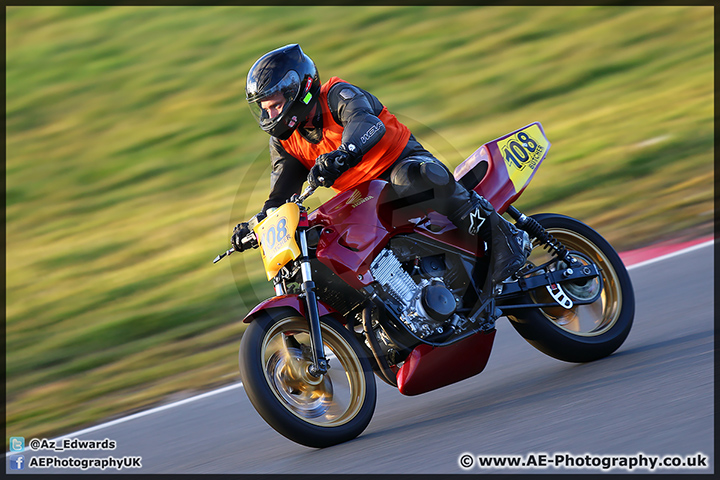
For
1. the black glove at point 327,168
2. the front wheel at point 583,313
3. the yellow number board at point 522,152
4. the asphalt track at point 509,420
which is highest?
the yellow number board at point 522,152

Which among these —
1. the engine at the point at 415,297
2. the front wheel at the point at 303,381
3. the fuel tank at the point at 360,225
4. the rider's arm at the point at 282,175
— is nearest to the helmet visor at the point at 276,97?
the rider's arm at the point at 282,175

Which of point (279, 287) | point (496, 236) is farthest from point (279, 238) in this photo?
point (496, 236)

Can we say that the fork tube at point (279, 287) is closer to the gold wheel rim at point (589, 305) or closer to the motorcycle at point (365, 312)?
the motorcycle at point (365, 312)

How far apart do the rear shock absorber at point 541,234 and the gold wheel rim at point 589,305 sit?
0.09 metres

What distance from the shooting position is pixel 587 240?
5.53 m

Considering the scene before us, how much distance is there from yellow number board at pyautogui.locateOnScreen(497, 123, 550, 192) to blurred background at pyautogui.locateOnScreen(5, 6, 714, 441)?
53 centimetres

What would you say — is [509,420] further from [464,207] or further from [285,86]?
[285,86]

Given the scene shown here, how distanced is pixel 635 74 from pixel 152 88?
7.65 meters

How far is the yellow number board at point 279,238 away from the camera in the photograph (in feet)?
14.1

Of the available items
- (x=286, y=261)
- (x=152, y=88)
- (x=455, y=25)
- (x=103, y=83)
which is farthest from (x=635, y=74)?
Result: (x=286, y=261)

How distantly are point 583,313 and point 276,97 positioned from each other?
91.2 inches

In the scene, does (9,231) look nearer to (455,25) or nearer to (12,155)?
(12,155)

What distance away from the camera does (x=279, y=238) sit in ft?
14.3

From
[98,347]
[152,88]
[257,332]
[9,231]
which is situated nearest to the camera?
[257,332]
